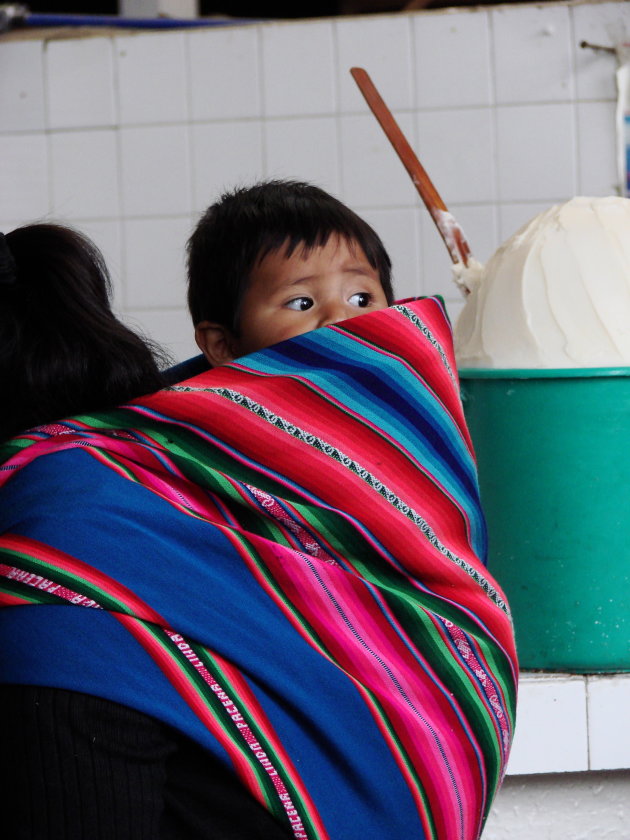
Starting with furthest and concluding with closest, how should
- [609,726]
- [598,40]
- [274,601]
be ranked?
[598,40] → [609,726] → [274,601]

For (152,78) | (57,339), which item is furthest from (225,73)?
(57,339)

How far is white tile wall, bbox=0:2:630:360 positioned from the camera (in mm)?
1993

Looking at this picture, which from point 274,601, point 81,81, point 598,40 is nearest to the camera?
point 274,601

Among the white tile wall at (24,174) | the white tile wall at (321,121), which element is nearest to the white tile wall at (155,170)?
the white tile wall at (321,121)

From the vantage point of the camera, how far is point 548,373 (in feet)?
3.08

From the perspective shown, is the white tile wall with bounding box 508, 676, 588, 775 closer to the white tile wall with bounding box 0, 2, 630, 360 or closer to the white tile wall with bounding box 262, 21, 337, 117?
the white tile wall with bounding box 0, 2, 630, 360

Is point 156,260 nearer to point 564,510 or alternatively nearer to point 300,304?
point 300,304

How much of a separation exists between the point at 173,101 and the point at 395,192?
0.52 meters

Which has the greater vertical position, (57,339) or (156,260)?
(156,260)

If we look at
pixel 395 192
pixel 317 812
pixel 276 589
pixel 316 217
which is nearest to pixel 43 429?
pixel 276 589

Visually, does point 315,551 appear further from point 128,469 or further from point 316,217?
point 316,217

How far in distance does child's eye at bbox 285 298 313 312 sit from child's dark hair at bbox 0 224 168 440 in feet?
0.81

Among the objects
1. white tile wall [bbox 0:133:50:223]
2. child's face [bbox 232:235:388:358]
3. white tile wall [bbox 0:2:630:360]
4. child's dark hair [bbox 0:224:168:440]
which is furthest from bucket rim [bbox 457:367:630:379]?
white tile wall [bbox 0:133:50:223]

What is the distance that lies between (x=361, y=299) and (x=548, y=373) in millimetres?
199
